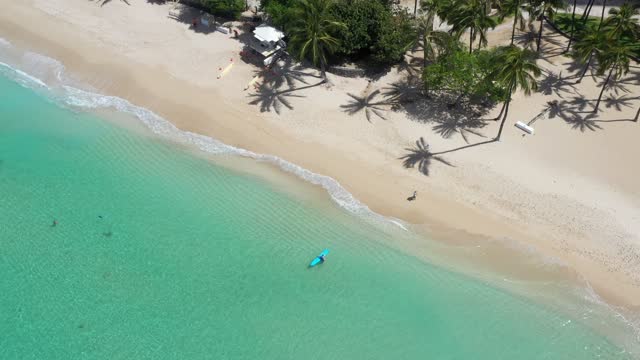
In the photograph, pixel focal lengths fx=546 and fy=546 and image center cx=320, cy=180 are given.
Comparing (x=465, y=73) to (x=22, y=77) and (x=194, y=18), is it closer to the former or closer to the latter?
(x=194, y=18)

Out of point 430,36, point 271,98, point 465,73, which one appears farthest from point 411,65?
point 271,98

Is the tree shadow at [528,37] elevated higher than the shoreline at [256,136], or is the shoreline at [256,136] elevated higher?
the tree shadow at [528,37]

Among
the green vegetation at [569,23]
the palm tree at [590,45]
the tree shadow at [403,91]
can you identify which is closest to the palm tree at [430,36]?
the tree shadow at [403,91]

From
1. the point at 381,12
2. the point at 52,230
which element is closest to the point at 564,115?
the point at 381,12

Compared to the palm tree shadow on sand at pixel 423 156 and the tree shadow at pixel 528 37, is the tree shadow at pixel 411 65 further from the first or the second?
the tree shadow at pixel 528 37

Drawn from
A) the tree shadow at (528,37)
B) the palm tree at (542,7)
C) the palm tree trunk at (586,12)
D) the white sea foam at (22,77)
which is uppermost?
the palm tree trunk at (586,12)

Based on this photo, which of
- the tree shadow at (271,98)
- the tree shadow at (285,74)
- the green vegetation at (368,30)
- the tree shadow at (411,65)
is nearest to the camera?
the green vegetation at (368,30)

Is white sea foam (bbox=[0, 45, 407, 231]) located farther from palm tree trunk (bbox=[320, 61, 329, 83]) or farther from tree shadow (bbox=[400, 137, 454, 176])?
palm tree trunk (bbox=[320, 61, 329, 83])

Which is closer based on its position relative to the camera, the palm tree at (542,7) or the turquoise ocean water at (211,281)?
the turquoise ocean water at (211,281)
